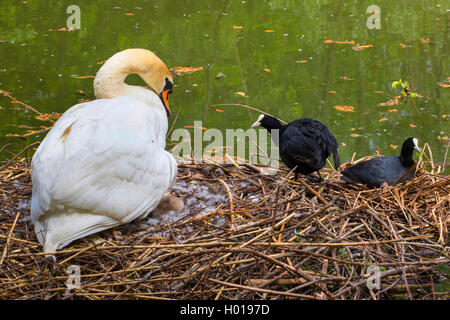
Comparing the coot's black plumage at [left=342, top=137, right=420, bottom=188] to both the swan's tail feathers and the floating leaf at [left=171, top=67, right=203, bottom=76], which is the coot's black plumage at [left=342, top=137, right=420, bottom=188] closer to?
the swan's tail feathers

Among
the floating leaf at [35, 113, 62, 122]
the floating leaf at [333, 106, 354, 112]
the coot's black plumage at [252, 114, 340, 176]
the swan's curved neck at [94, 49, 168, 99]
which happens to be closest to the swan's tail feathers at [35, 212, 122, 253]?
the swan's curved neck at [94, 49, 168, 99]

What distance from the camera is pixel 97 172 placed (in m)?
3.07

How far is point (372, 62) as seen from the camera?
7332 millimetres

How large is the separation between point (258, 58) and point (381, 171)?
364cm

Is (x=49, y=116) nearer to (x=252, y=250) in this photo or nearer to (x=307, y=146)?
(x=307, y=146)

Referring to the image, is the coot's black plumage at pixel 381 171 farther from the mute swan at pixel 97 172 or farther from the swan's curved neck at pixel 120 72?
Answer: the swan's curved neck at pixel 120 72

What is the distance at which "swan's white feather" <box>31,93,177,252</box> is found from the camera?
304 cm

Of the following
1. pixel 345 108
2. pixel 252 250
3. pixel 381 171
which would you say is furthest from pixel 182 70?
pixel 252 250

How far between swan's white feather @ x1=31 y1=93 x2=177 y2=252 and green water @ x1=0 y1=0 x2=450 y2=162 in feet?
8.55

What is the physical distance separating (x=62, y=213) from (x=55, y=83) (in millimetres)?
4053

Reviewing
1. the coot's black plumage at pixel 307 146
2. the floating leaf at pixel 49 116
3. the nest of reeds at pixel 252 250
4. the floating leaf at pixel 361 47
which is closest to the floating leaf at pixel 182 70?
the floating leaf at pixel 49 116

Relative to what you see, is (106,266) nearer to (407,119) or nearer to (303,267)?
(303,267)

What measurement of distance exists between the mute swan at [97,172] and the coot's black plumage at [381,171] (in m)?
1.54
